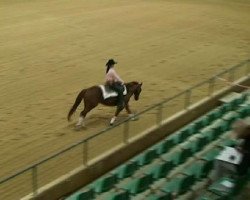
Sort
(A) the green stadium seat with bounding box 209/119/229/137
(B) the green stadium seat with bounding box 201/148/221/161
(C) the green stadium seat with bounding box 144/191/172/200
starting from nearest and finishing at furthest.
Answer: (C) the green stadium seat with bounding box 144/191/172/200 → (B) the green stadium seat with bounding box 201/148/221/161 → (A) the green stadium seat with bounding box 209/119/229/137

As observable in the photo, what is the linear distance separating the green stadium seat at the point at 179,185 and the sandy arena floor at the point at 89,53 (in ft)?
9.17

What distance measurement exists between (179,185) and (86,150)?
2.13 meters

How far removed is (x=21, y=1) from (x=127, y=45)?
981cm

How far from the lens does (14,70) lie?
43.0ft

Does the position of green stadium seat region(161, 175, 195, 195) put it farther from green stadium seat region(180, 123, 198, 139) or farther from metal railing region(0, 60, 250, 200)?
green stadium seat region(180, 123, 198, 139)

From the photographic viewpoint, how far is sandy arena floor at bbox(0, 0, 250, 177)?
31.9 feet

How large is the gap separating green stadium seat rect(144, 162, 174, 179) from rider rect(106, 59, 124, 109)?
228cm

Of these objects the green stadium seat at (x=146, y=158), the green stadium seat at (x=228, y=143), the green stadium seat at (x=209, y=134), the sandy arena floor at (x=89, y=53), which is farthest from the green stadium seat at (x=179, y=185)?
the sandy arena floor at (x=89, y=53)

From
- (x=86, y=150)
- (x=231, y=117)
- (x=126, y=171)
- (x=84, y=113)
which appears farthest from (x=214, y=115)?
(x=86, y=150)

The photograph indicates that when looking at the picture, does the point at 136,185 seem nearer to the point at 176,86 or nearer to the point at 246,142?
the point at 246,142

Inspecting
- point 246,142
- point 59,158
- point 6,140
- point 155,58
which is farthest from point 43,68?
point 246,142

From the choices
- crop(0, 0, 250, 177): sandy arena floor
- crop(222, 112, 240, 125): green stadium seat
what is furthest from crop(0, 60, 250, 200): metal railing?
crop(222, 112, 240, 125): green stadium seat

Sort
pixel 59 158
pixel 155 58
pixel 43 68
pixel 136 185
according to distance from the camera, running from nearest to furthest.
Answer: pixel 136 185
pixel 59 158
pixel 43 68
pixel 155 58

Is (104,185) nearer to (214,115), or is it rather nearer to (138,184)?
(138,184)
